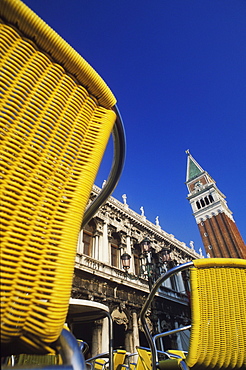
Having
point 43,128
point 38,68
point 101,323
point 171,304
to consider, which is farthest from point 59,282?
point 171,304

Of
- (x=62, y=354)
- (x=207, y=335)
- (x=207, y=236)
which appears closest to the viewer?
(x=62, y=354)

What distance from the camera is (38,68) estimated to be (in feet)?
2.38

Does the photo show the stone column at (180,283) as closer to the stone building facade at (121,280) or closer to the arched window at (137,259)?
the stone building facade at (121,280)

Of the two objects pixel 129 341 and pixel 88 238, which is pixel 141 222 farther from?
pixel 129 341

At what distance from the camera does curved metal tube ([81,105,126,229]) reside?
1.01 meters

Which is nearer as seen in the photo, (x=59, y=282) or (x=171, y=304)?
(x=59, y=282)

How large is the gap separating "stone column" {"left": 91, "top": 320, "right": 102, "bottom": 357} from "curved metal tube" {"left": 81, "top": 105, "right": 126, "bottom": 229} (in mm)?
10031

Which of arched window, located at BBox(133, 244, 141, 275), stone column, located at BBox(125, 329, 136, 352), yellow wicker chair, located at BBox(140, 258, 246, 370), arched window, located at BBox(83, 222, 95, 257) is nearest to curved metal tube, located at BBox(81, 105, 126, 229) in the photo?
yellow wicker chair, located at BBox(140, 258, 246, 370)

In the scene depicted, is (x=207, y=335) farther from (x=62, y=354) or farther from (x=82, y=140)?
(x=82, y=140)

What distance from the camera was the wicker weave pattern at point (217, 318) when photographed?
1191 mm

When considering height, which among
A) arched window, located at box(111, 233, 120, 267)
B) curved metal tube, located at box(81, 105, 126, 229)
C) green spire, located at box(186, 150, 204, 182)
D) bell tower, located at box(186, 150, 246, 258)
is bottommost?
curved metal tube, located at box(81, 105, 126, 229)

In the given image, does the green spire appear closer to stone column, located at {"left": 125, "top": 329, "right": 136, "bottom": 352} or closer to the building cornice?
the building cornice

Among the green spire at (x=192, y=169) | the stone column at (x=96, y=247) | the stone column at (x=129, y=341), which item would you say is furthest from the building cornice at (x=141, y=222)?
the green spire at (x=192, y=169)

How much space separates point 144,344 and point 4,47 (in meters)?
14.3
